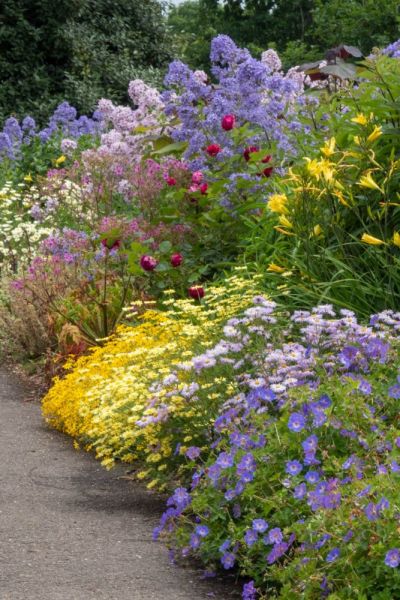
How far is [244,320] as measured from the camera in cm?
459

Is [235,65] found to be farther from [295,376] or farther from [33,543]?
[33,543]

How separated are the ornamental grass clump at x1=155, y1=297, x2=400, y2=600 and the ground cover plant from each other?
0.03ft

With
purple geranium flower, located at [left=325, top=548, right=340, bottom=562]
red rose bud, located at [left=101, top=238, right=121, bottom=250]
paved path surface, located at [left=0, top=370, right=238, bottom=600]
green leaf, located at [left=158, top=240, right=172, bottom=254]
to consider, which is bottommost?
paved path surface, located at [left=0, top=370, right=238, bottom=600]

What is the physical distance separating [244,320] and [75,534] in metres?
1.26

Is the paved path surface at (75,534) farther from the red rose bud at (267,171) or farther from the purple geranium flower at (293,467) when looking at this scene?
the red rose bud at (267,171)

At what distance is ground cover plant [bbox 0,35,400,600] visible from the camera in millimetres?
3369

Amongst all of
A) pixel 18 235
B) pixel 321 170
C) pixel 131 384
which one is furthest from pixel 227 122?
pixel 18 235

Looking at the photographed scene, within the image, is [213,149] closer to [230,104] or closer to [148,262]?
[230,104]

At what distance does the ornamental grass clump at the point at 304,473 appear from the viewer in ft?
9.70

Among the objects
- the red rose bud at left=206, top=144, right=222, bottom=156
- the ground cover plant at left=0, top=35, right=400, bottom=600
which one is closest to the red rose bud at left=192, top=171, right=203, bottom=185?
the ground cover plant at left=0, top=35, right=400, bottom=600

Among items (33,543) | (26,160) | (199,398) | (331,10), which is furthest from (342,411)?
(331,10)

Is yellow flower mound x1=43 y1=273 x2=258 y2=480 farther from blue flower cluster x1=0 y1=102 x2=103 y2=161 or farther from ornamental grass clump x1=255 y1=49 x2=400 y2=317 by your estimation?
blue flower cluster x1=0 y1=102 x2=103 y2=161

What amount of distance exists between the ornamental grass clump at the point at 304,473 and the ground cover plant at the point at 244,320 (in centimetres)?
1

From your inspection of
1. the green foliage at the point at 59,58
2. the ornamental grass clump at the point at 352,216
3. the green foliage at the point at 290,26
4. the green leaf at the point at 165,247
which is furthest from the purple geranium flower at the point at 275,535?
the green foliage at the point at 290,26
